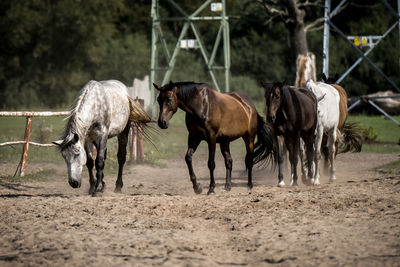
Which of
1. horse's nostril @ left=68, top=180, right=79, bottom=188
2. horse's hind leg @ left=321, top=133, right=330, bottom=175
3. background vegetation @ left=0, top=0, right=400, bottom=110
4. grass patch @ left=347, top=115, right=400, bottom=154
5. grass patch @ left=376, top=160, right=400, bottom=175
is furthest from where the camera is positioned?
background vegetation @ left=0, top=0, right=400, bottom=110

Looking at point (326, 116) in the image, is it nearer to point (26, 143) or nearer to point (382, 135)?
point (26, 143)

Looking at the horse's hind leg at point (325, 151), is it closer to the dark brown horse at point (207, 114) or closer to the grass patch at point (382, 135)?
the dark brown horse at point (207, 114)

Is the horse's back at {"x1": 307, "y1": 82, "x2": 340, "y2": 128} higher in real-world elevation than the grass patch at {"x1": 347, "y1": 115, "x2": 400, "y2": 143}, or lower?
higher

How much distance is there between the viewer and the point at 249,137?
9.98 m

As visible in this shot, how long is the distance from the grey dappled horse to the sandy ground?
523mm

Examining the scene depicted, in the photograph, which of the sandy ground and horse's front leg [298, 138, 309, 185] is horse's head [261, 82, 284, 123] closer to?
the sandy ground

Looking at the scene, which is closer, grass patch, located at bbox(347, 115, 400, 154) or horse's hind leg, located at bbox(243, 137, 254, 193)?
horse's hind leg, located at bbox(243, 137, 254, 193)

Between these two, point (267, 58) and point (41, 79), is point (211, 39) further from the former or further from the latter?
point (41, 79)

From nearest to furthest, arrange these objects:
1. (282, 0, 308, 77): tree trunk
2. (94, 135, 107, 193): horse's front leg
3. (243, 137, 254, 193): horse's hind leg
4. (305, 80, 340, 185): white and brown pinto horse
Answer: (94, 135, 107, 193): horse's front leg, (243, 137, 254, 193): horse's hind leg, (305, 80, 340, 185): white and brown pinto horse, (282, 0, 308, 77): tree trunk

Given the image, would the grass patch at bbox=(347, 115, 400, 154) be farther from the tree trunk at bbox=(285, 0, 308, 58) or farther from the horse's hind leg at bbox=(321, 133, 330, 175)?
the horse's hind leg at bbox=(321, 133, 330, 175)

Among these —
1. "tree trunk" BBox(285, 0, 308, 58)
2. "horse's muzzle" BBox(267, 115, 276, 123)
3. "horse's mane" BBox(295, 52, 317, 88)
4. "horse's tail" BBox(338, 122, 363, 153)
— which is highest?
"tree trunk" BBox(285, 0, 308, 58)

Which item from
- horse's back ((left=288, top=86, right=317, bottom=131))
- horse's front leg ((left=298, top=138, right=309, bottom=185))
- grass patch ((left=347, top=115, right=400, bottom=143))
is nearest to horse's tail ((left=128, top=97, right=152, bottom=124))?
horse's back ((left=288, top=86, right=317, bottom=131))

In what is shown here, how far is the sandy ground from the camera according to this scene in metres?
5.29

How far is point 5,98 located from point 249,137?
26.5 m
